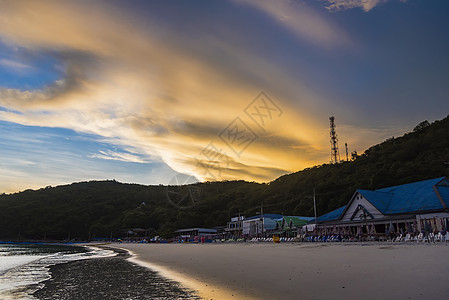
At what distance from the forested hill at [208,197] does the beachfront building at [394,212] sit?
18.8 meters

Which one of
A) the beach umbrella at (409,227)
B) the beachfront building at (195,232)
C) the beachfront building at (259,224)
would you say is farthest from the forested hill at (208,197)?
the beach umbrella at (409,227)

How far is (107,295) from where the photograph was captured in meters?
8.50

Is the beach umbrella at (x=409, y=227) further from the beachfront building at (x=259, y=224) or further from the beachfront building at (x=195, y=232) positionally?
the beachfront building at (x=195, y=232)

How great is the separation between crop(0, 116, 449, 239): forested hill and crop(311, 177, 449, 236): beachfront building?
18848 mm

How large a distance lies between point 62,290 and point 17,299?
152cm

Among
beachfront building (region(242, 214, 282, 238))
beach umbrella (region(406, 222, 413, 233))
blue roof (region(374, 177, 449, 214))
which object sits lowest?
beachfront building (region(242, 214, 282, 238))

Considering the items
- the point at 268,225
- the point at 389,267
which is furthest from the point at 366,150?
the point at 389,267

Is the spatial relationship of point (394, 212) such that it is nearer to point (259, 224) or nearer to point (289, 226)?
point (289, 226)

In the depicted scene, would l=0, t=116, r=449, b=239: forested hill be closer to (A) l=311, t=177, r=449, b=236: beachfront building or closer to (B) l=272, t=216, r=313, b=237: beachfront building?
(B) l=272, t=216, r=313, b=237: beachfront building

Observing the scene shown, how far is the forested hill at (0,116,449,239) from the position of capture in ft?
211

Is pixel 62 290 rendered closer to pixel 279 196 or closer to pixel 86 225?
pixel 279 196

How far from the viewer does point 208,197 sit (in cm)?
12350

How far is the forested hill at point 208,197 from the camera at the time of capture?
211ft

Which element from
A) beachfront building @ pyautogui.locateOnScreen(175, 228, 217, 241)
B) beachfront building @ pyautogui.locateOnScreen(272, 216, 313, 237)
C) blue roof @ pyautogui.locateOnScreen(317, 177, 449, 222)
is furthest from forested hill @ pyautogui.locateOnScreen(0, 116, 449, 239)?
blue roof @ pyautogui.locateOnScreen(317, 177, 449, 222)
